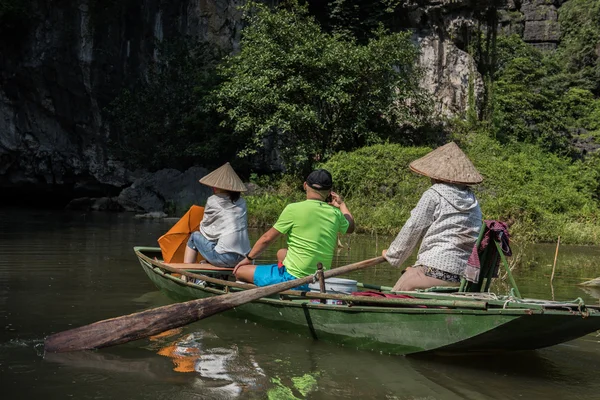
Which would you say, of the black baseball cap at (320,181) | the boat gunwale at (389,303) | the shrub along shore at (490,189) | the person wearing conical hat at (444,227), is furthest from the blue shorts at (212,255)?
the shrub along shore at (490,189)

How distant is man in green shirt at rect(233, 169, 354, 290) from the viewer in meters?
5.62

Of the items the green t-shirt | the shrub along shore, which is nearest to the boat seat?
the green t-shirt

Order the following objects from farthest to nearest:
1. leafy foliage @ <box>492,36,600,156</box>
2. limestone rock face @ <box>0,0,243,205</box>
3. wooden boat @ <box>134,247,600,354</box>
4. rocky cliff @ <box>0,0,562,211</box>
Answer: leafy foliage @ <box>492,36,600,156</box>
rocky cliff @ <box>0,0,562,211</box>
limestone rock face @ <box>0,0,243,205</box>
wooden boat @ <box>134,247,600,354</box>

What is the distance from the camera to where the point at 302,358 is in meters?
5.16

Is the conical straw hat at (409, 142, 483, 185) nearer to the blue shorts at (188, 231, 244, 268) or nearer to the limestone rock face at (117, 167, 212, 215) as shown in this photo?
the blue shorts at (188, 231, 244, 268)

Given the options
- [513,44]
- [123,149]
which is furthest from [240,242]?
[513,44]

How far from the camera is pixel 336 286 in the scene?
5.79 m

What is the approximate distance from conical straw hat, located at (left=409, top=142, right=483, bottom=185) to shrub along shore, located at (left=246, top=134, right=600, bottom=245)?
28.9 feet

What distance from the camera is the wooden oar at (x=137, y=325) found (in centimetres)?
507

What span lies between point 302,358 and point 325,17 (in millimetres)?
19843

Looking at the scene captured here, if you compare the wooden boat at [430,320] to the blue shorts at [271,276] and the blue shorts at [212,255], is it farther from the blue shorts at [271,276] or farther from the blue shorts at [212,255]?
the blue shorts at [212,255]

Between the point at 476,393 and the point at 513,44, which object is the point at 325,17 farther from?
the point at 476,393

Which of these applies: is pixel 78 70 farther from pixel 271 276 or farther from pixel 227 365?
pixel 227 365

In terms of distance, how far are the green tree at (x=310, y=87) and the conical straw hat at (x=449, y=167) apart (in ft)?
43.3
